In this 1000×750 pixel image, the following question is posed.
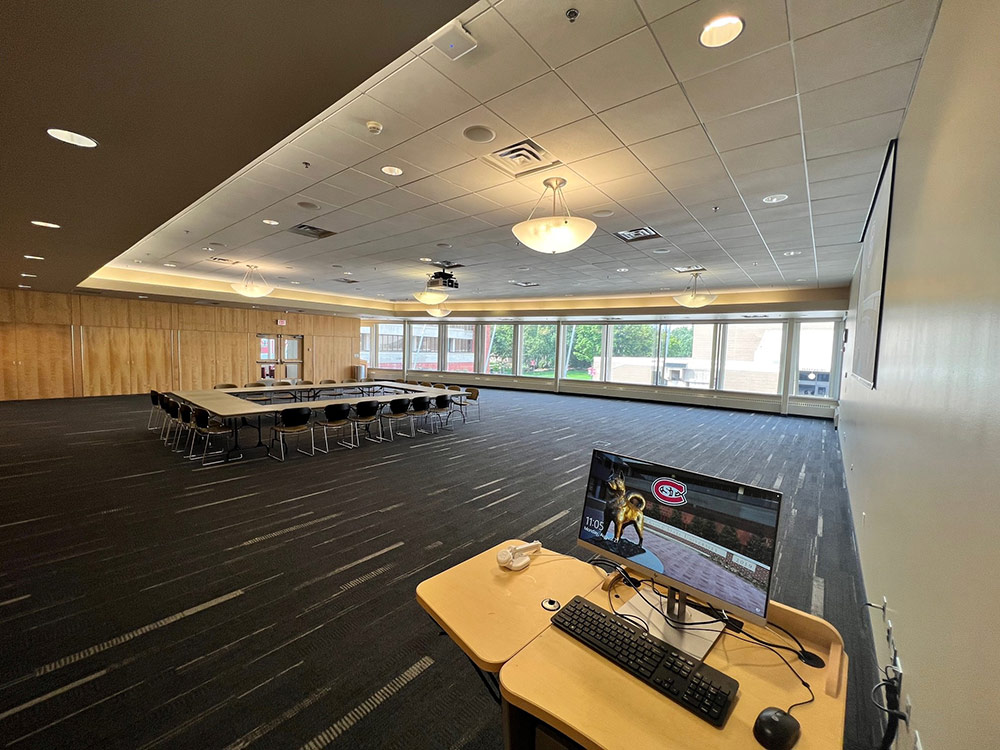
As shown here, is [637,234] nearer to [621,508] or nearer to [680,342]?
[621,508]

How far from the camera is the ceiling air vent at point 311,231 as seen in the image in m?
6.47

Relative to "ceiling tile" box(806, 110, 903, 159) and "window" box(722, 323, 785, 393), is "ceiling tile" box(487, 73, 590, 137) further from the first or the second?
"window" box(722, 323, 785, 393)

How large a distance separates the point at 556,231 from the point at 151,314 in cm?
1475

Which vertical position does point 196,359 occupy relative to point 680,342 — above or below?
below

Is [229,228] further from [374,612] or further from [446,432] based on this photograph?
[374,612]

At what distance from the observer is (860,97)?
2.87 metres

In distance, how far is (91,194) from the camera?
3.64 metres

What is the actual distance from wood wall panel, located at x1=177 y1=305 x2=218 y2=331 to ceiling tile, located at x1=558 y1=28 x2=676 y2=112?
15.4 m

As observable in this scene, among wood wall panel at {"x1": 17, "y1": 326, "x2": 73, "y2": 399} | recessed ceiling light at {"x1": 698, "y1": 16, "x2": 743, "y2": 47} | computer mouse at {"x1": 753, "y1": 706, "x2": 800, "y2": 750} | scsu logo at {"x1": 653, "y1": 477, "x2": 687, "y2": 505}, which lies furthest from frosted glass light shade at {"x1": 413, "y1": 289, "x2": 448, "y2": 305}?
wood wall panel at {"x1": 17, "y1": 326, "x2": 73, "y2": 399}

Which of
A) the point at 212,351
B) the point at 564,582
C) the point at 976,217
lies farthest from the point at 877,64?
the point at 212,351

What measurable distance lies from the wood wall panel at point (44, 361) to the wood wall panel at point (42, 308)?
18cm

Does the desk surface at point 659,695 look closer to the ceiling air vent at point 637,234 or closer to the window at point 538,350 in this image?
the ceiling air vent at point 637,234

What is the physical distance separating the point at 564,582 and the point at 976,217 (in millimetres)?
2006

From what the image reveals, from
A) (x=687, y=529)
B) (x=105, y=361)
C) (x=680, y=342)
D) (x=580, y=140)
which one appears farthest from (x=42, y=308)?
(x=680, y=342)
